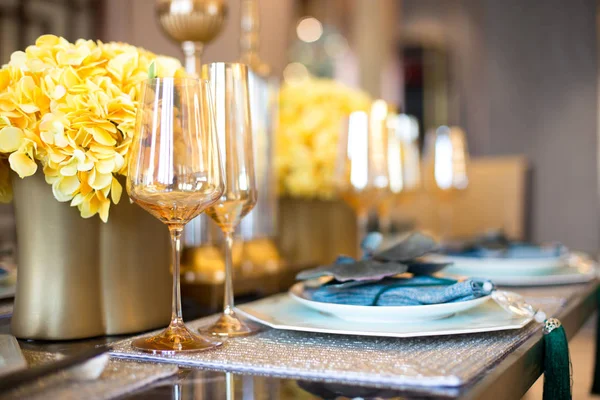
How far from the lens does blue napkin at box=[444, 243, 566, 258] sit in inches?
51.8

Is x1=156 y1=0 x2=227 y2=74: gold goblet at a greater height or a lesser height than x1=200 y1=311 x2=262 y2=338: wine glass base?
greater

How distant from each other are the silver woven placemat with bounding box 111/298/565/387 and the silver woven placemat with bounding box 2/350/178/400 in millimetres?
39

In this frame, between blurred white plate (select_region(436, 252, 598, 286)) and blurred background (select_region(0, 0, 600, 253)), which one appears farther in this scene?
blurred background (select_region(0, 0, 600, 253))

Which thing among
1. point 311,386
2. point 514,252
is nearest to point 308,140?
point 514,252

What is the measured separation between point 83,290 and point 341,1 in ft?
14.6

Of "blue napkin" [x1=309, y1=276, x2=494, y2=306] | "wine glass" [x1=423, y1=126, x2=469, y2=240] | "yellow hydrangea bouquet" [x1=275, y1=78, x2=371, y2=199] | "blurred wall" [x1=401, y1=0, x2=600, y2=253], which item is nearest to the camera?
"blue napkin" [x1=309, y1=276, x2=494, y2=306]

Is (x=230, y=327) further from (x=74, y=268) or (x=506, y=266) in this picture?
(x=506, y=266)

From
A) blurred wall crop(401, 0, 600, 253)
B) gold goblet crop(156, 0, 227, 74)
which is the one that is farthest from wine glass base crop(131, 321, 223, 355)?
blurred wall crop(401, 0, 600, 253)

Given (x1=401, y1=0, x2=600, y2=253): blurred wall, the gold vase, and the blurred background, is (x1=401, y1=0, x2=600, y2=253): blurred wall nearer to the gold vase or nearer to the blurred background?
the blurred background

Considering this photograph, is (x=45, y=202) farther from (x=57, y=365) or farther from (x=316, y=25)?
(x=316, y=25)

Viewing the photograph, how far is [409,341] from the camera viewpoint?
712 mm

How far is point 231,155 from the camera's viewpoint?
0.79 meters

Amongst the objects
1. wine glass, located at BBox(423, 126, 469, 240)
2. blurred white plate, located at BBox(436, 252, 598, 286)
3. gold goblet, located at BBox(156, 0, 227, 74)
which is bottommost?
blurred white plate, located at BBox(436, 252, 598, 286)

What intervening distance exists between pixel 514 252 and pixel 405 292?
64cm
